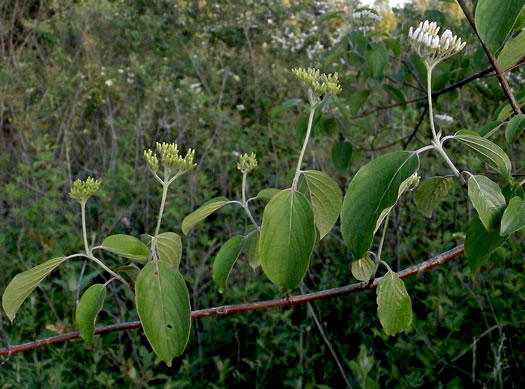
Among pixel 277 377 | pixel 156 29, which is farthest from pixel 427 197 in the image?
pixel 156 29

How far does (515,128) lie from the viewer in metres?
0.63

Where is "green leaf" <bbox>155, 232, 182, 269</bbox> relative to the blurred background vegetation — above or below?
above

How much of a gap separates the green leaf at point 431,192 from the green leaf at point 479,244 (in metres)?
0.13

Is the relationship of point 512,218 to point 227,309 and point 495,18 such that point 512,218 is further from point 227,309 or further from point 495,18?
point 227,309

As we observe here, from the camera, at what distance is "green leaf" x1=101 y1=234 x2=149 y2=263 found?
22.2 inches

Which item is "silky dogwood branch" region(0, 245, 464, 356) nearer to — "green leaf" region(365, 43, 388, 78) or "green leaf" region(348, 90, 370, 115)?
"green leaf" region(365, 43, 388, 78)

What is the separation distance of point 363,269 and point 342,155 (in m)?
0.86

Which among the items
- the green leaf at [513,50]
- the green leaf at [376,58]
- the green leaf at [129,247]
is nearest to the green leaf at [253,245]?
the green leaf at [129,247]

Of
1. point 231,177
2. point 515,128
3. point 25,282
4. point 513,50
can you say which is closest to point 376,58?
point 513,50

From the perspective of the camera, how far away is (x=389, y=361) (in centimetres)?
207

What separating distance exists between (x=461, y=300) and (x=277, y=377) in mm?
786

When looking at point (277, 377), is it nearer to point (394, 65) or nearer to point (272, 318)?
point (272, 318)

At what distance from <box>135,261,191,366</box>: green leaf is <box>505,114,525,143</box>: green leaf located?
0.38m

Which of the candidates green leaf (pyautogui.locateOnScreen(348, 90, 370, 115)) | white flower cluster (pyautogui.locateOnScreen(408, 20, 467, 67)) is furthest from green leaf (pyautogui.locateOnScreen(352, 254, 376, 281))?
green leaf (pyautogui.locateOnScreen(348, 90, 370, 115))
